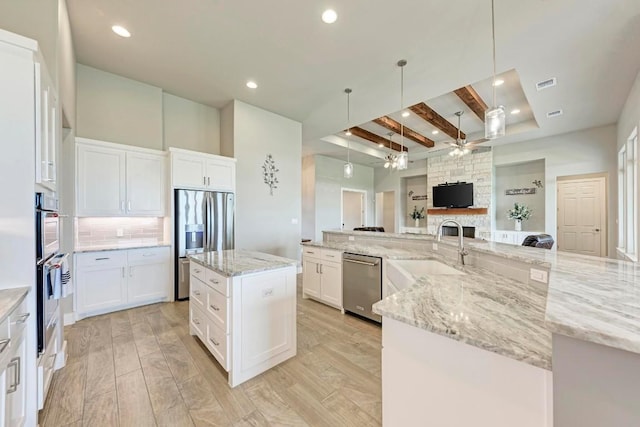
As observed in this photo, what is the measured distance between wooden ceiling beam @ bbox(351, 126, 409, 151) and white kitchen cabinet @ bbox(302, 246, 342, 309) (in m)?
3.80

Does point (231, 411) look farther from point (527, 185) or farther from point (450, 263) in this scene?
point (527, 185)

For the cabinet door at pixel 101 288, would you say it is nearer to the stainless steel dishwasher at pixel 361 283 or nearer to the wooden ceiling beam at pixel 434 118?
the stainless steel dishwasher at pixel 361 283

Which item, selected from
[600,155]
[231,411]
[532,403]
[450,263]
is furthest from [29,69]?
[600,155]

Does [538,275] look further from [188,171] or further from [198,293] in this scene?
[188,171]

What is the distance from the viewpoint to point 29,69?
1.43m

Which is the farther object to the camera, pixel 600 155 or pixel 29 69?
pixel 600 155

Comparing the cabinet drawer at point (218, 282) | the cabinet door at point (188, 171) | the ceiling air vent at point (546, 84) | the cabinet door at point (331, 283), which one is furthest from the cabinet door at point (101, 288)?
the ceiling air vent at point (546, 84)

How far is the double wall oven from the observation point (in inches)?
58.3

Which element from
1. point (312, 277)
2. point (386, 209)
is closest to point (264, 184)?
point (312, 277)

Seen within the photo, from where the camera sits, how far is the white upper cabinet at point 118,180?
10.5 feet

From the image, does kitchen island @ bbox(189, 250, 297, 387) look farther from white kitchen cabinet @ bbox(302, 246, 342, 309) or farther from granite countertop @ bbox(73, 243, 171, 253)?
granite countertop @ bbox(73, 243, 171, 253)

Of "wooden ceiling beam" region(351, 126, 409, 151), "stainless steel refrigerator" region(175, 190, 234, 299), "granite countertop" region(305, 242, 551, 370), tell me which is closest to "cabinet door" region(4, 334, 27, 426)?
"granite countertop" region(305, 242, 551, 370)

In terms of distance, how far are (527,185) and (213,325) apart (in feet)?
26.9

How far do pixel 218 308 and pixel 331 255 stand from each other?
5.51 feet
